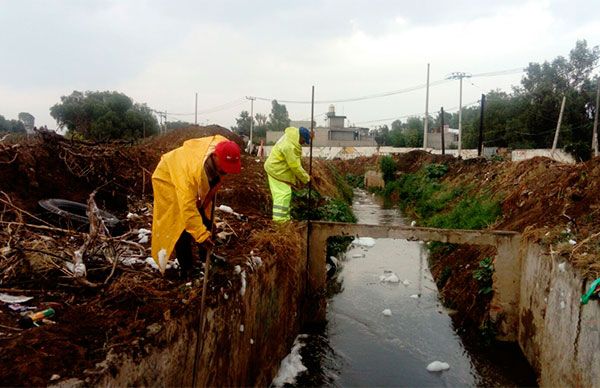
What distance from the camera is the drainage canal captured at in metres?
7.02

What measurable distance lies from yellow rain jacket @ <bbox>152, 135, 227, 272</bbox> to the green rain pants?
10.2ft

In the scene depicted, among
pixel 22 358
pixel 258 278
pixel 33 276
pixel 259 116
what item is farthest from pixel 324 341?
pixel 259 116

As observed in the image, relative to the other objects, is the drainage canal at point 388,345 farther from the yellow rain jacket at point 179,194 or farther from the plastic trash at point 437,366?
the yellow rain jacket at point 179,194

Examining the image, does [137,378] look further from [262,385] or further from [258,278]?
[262,385]

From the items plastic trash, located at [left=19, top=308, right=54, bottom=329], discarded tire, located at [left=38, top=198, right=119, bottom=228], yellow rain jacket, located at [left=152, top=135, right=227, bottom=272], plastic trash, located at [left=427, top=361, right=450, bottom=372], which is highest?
yellow rain jacket, located at [left=152, top=135, right=227, bottom=272]

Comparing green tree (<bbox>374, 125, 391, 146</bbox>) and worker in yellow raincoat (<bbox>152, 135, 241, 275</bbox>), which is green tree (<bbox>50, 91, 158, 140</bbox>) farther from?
green tree (<bbox>374, 125, 391, 146</bbox>)

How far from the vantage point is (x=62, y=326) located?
130 inches

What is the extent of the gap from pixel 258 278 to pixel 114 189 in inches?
182

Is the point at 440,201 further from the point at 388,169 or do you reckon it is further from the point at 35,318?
the point at 35,318

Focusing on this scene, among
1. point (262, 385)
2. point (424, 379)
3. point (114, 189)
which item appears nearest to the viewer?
point (262, 385)

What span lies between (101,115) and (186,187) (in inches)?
1251

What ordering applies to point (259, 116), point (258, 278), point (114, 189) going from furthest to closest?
point (259, 116)
point (114, 189)
point (258, 278)

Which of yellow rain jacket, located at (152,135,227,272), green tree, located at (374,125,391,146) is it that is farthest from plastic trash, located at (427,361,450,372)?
green tree, located at (374,125,391,146)

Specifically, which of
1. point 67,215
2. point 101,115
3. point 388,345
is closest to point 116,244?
point 67,215
